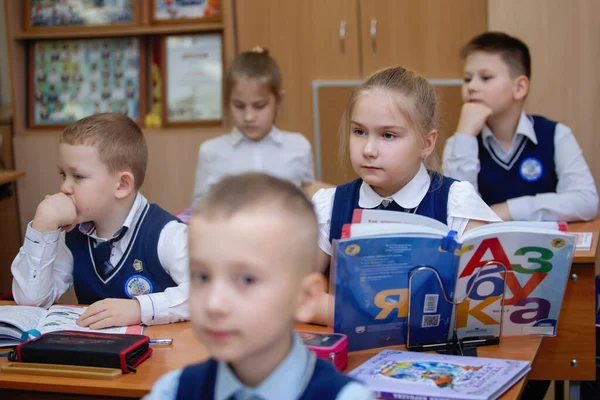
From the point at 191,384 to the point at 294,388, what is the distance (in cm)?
16

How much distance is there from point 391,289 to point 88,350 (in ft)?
2.05

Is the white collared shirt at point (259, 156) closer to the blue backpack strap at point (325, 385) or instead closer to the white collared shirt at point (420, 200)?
the white collared shirt at point (420, 200)

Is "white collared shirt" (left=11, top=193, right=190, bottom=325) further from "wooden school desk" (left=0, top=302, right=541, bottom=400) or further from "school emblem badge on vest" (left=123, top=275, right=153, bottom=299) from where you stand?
"wooden school desk" (left=0, top=302, right=541, bottom=400)

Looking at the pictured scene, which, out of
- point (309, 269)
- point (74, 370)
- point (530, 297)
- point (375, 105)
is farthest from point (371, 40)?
point (309, 269)

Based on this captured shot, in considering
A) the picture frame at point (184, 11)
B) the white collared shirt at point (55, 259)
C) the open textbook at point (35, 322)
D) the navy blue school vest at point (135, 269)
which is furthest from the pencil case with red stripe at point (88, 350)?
the picture frame at point (184, 11)

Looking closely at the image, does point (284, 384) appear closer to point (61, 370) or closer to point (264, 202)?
point (264, 202)

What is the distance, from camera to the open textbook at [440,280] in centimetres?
167

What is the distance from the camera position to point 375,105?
82.0 inches

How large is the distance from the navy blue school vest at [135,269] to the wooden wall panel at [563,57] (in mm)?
2098

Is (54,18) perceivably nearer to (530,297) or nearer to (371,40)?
(371,40)

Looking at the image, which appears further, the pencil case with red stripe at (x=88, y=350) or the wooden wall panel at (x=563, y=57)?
the wooden wall panel at (x=563, y=57)

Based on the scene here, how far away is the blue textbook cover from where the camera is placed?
5.46 ft

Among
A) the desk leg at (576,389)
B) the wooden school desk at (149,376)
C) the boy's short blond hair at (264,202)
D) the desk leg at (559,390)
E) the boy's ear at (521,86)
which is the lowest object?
the desk leg at (559,390)

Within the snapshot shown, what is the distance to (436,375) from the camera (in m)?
1.54
